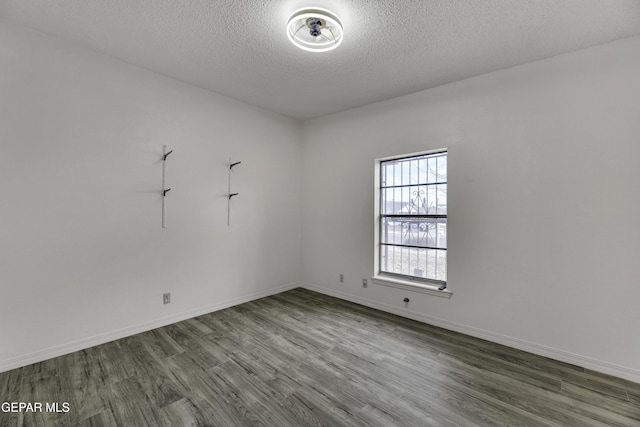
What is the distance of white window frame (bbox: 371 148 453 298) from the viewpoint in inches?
130

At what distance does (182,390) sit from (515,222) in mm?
3289

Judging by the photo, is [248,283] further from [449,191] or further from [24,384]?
[449,191]

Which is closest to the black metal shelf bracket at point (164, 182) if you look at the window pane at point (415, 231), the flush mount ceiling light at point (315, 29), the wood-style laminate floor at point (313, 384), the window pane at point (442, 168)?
the wood-style laminate floor at point (313, 384)

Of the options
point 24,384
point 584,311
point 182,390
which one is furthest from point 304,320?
point 584,311

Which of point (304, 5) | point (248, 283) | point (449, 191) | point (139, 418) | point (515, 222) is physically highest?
point (304, 5)

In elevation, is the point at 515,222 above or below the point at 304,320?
above

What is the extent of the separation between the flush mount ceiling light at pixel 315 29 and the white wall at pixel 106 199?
176 cm

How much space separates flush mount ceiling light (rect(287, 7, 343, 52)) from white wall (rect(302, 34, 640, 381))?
62.1 inches

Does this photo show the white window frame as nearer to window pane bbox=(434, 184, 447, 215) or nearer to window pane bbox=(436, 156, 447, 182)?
window pane bbox=(436, 156, 447, 182)

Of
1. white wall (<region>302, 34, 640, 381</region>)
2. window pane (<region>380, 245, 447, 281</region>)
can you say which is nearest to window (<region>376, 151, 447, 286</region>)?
window pane (<region>380, 245, 447, 281</region>)

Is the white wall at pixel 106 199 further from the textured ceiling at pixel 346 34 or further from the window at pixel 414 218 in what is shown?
the window at pixel 414 218

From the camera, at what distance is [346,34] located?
2.37 meters

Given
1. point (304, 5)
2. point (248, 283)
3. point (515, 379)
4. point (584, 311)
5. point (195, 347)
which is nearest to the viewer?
point (304, 5)

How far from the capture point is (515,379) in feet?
7.36
